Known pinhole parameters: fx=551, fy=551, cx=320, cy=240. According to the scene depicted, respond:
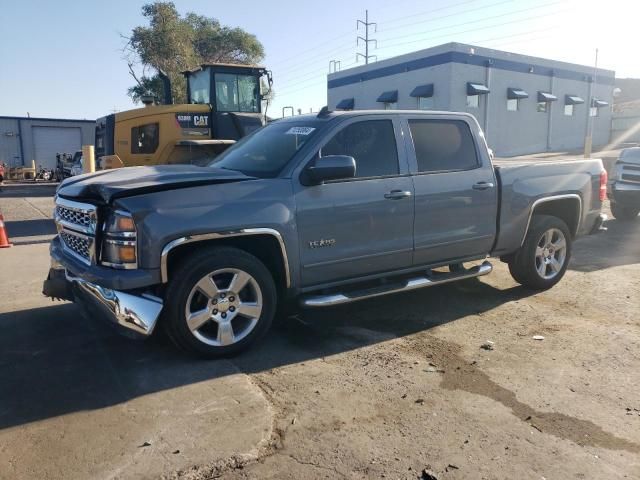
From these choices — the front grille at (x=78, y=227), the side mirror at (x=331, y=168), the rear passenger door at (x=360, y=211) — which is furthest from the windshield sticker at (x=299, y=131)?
the front grille at (x=78, y=227)

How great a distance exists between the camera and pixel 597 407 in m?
3.64

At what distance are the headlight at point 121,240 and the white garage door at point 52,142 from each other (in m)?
42.4

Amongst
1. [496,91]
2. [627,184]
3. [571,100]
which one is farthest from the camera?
[571,100]

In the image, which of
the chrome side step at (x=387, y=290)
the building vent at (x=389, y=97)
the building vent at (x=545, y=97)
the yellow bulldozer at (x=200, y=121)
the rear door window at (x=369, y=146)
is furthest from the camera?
the building vent at (x=545, y=97)

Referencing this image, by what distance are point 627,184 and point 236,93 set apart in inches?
349

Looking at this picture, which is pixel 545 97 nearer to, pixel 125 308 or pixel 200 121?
pixel 200 121

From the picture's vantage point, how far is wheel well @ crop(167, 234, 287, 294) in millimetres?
4223

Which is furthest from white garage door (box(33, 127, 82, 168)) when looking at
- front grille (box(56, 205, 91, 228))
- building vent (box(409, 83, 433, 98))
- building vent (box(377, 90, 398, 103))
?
front grille (box(56, 205, 91, 228))

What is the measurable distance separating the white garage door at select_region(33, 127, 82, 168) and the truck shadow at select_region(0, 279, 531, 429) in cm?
4131

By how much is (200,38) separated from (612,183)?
37476 millimetres

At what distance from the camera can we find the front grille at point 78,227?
4195 mm

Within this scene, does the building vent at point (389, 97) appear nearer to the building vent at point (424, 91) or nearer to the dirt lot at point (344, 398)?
the building vent at point (424, 91)

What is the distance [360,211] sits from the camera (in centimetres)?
485

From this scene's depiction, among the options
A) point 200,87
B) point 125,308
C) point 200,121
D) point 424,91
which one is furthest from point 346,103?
point 125,308
